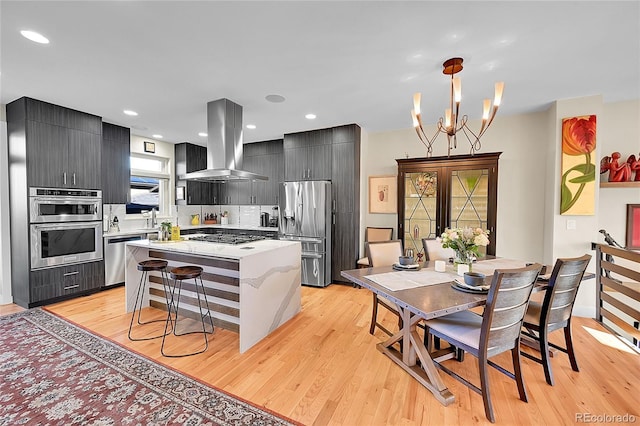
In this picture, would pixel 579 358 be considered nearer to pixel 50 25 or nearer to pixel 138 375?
pixel 138 375

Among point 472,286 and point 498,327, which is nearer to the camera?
point 498,327

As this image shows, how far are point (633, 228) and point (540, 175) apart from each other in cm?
115

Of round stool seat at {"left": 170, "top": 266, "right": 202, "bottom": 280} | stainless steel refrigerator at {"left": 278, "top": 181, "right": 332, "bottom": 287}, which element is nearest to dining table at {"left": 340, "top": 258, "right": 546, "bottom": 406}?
round stool seat at {"left": 170, "top": 266, "right": 202, "bottom": 280}

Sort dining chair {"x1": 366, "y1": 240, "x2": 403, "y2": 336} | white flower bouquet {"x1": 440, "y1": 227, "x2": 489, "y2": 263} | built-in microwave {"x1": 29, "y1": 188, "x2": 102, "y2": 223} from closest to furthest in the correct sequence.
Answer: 1. white flower bouquet {"x1": 440, "y1": 227, "x2": 489, "y2": 263}
2. dining chair {"x1": 366, "y1": 240, "x2": 403, "y2": 336}
3. built-in microwave {"x1": 29, "y1": 188, "x2": 102, "y2": 223}

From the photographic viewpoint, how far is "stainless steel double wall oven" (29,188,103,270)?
3.52 m

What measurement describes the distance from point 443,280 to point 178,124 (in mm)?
4520

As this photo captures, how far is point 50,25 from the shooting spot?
6.75ft

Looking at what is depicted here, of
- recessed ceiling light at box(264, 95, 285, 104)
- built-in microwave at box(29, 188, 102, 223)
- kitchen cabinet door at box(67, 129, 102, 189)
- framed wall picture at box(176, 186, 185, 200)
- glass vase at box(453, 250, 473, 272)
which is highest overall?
recessed ceiling light at box(264, 95, 285, 104)

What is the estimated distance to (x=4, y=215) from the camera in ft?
12.0

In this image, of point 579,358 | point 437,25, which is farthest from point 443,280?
point 437,25

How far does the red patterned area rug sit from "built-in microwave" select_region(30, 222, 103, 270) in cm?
122

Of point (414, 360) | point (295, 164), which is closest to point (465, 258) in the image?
point (414, 360)

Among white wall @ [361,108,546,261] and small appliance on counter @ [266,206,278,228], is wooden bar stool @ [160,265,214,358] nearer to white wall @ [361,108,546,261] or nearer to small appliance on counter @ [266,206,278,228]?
small appliance on counter @ [266,206,278,228]

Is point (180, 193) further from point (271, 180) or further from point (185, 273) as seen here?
point (185, 273)
